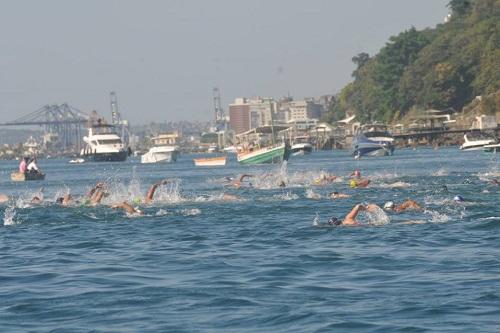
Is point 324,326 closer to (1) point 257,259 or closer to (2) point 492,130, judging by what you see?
(1) point 257,259

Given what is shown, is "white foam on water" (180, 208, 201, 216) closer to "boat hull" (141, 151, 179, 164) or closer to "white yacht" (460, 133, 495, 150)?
"white yacht" (460, 133, 495, 150)

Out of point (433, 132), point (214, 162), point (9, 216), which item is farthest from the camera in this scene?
point (433, 132)

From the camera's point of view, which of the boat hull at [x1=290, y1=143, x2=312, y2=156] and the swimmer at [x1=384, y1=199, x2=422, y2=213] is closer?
the swimmer at [x1=384, y1=199, x2=422, y2=213]

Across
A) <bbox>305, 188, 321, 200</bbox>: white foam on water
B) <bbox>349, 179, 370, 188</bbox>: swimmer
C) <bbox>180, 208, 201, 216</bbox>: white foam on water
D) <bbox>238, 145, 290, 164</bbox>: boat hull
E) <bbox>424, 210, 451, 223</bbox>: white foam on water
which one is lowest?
<bbox>238, 145, 290, 164</bbox>: boat hull

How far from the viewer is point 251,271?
25.8 metres

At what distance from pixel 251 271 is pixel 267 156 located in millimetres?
82532

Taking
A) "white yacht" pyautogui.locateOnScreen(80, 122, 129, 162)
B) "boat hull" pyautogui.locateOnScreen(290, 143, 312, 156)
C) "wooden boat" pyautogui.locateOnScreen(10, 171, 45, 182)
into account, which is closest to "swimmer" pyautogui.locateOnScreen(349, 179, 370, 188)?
"wooden boat" pyautogui.locateOnScreen(10, 171, 45, 182)

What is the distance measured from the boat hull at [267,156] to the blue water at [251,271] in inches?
2480

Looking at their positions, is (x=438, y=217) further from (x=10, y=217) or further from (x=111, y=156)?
(x=111, y=156)

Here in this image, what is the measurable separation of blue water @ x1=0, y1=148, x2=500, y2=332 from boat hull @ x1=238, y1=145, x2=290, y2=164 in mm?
62982

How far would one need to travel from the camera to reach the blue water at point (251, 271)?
2039 cm

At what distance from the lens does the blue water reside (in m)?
20.4

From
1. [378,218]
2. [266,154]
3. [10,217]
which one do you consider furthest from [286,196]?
[266,154]

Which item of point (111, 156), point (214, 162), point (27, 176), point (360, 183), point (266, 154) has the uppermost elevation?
point (360, 183)
